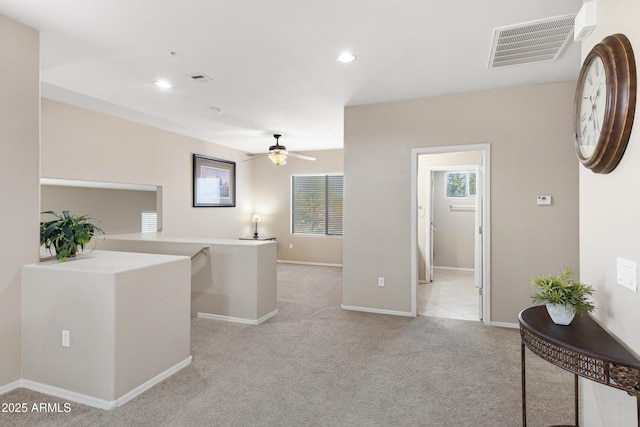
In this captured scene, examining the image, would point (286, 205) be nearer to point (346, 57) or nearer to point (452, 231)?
point (452, 231)

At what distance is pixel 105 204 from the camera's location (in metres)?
6.04

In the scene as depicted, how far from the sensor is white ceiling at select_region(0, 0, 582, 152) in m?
2.35

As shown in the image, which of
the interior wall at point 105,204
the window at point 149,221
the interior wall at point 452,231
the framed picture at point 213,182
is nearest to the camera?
the interior wall at point 105,204

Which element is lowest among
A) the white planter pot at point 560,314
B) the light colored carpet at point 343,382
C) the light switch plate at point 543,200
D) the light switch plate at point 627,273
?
the light colored carpet at point 343,382

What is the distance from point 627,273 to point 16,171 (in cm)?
355

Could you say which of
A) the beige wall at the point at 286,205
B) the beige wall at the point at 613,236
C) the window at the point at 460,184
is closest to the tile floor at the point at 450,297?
the window at the point at 460,184

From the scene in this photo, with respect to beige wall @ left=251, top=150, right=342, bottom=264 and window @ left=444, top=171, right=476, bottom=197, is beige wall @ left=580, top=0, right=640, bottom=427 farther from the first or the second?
beige wall @ left=251, top=150, right=342, bottom=264

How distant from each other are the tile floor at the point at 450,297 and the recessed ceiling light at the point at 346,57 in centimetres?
304

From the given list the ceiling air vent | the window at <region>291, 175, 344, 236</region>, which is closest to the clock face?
the ceiling air vent

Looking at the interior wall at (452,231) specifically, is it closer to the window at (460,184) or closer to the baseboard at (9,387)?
the window at (460,184)

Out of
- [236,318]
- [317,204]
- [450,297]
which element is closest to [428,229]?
[450,297]

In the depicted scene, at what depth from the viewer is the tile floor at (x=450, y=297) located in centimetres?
445

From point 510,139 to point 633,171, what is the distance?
274cm

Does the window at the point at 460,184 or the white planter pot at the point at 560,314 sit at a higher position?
the window at the point at 460,184
